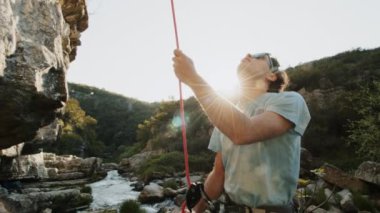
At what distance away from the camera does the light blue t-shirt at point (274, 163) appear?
2160 mm

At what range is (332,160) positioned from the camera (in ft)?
63.3

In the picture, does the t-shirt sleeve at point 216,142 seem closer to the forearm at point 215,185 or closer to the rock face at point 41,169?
the forearm at point 215,185

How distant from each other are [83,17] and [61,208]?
10.4m

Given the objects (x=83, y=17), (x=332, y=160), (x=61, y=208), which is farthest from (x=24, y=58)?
(x=332, y=160)

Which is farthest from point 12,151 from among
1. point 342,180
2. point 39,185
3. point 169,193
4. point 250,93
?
point 250,93

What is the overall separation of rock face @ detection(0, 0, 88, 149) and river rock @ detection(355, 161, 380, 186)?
11119 mm

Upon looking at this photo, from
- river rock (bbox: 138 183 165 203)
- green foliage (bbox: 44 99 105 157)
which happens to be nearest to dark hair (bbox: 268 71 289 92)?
river rock (bbox: 138 183 165 203)

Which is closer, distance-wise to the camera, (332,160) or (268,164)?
(268,164)

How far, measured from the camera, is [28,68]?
10773 mm

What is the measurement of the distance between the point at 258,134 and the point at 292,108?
0.31 metres

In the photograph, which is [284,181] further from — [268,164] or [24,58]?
[24,58]

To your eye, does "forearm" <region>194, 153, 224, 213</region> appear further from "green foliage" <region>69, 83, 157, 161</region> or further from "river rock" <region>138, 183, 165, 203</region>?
"green foliage" <region>69, 83, 157, 161</region>

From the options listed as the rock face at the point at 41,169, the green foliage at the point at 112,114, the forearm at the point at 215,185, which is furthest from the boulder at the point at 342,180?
the green foliage at the point at 112,114

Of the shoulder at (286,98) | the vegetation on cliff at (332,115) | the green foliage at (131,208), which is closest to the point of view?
the shoulder at (286,98)
